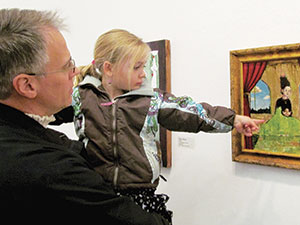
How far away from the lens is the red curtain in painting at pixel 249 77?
136 centimetres

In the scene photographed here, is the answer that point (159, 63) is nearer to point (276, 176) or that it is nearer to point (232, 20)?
point (232, 20)

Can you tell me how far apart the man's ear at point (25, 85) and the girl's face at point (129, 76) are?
456mm

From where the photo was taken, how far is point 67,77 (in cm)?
90

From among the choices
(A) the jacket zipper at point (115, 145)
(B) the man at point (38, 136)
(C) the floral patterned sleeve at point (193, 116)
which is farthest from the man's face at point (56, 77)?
(C) the floral patterned sleeve at point (193, 116)

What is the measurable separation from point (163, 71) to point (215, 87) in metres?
0.29

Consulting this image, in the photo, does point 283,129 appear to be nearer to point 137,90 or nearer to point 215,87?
point 215,87

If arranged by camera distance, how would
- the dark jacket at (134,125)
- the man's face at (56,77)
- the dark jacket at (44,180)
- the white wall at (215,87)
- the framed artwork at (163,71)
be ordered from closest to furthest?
the dark jacket at (44,180), the man's face at (56,77), the dark jacket at (134,125), the white wall at (215,87), the framed artwork at (163,71)

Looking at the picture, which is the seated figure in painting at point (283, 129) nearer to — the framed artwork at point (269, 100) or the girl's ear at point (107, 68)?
the framed artwork at point (269, 100)

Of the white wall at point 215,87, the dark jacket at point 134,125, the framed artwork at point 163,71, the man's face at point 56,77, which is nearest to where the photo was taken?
the man's face at point 56,77

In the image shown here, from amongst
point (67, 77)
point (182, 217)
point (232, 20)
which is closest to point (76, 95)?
point (67, 77)

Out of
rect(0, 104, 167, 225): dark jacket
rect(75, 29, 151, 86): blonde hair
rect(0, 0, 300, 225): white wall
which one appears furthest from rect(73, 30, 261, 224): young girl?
rect(0, 104, 167, 225): dark jacket

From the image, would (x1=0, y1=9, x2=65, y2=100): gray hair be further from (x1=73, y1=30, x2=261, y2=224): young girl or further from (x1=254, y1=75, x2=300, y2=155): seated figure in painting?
(x1=254, y1=75, x2=300, y2=155): seated figure in painting

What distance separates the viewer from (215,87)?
1511mm

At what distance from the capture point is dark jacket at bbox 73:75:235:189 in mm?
1215
